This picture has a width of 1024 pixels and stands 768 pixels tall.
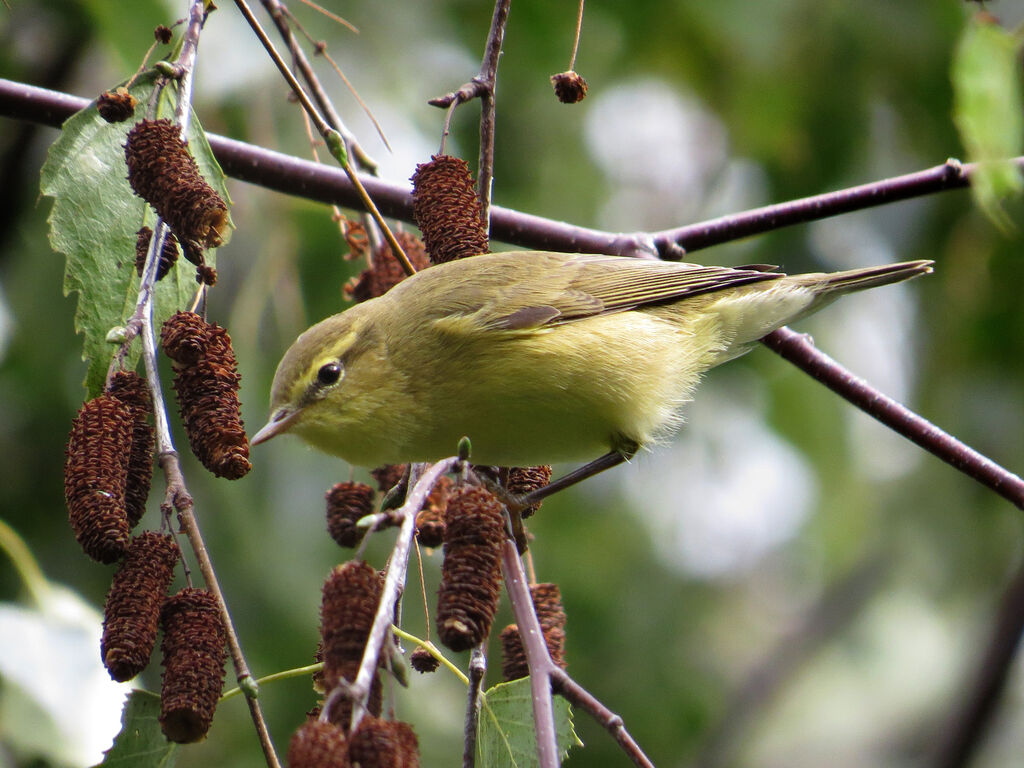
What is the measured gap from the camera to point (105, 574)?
5.71 m

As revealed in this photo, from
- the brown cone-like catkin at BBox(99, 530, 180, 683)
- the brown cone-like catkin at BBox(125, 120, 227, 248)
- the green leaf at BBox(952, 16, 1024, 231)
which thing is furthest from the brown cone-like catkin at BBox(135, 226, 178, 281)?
the green leaf at BBox(952, 16, 1024, 231)

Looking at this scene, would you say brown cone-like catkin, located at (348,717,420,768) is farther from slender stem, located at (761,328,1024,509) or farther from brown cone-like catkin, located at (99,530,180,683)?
slender stem, located at (761,328,1024,509)

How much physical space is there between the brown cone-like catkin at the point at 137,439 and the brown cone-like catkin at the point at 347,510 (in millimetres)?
692

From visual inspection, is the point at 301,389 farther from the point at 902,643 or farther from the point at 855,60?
the point at 902,643

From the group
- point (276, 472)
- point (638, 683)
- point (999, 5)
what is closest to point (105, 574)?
point (276, 472)

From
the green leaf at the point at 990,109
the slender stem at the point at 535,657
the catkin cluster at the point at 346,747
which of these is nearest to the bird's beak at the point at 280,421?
the slender stem at the point at 535,657

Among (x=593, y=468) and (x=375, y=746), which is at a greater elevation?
(x=593, y=468)

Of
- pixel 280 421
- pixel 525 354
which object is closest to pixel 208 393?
pixel 280 421

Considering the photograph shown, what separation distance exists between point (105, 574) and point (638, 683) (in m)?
3.08

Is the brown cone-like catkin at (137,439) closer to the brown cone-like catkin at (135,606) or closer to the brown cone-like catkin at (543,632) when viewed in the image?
the brown cone-like catkin at (135,606)

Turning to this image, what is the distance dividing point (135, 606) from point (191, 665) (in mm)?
150

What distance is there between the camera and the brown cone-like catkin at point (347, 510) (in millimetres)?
2930

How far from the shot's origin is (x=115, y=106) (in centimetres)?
266

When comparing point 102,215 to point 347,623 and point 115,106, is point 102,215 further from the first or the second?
point 347,623
